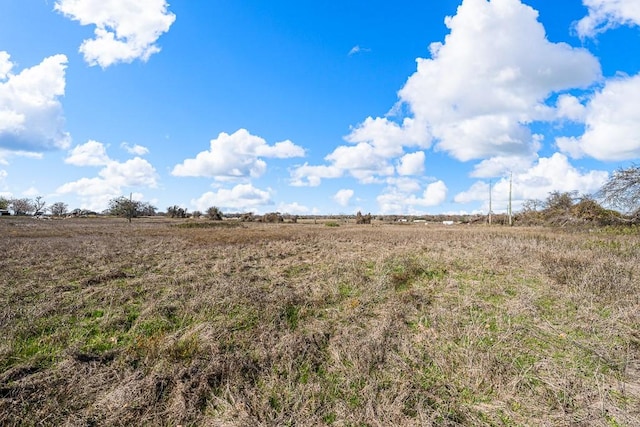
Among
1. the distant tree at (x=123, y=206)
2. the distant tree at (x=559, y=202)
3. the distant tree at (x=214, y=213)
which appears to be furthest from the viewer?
the distant tree at (x=214, y=213)

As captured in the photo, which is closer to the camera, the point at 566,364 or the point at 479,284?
the point at 566,364

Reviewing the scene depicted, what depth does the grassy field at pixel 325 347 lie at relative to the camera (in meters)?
4.50

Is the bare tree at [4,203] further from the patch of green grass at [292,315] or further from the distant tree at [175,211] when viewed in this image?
the patch of green grass at [292,315]

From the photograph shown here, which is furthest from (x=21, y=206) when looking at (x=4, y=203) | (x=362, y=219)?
(x=362, y=219)

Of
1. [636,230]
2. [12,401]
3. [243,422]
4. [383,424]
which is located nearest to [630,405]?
[383,424]

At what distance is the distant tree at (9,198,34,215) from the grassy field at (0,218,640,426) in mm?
113080

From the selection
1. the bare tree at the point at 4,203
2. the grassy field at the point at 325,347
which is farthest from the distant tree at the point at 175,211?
the grassy field at the point at 325,347

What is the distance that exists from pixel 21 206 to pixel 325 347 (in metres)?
125

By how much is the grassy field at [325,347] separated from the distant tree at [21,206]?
371 ft

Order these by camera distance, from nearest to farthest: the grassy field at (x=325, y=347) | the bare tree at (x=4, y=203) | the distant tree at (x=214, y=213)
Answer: the grassy field at (x=325, y=347) < the distant tree at (x=214, y=213) < the bare tree at (x=4, y=203)

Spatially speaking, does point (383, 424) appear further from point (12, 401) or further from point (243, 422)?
point (12, 401)

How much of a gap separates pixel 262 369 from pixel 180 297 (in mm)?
4159

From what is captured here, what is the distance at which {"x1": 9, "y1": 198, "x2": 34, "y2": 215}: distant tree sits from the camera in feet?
307

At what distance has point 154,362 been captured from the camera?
557 cm
